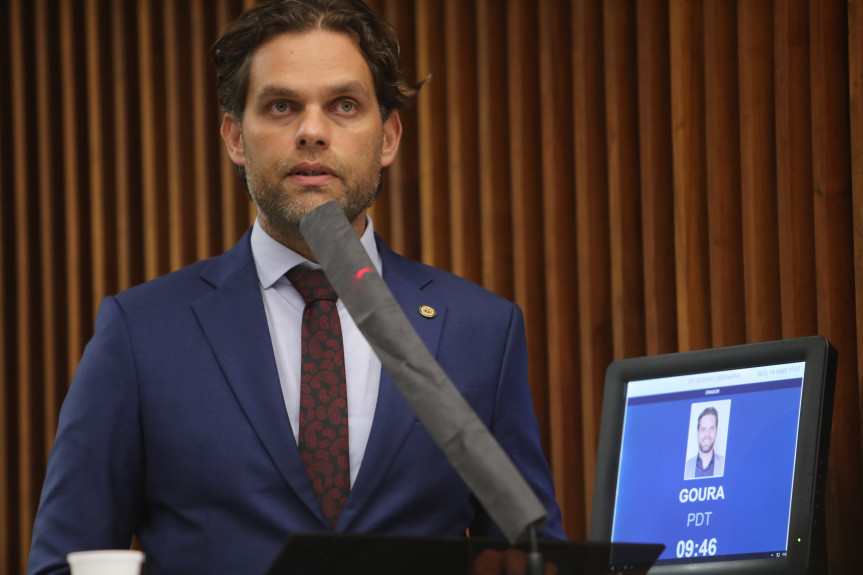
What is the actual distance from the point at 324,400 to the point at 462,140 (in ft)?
5.09

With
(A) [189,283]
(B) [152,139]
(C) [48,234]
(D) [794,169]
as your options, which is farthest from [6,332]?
(D) [794,169]

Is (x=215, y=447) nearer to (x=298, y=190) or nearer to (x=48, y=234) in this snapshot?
(x=298, y=190)

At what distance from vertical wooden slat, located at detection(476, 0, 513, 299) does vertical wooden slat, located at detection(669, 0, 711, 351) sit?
1.69ft

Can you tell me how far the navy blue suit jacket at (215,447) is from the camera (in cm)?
177

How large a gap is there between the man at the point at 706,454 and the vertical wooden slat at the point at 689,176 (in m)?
0.45

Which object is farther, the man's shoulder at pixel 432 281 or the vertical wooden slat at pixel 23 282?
the vertical wooden slat at pixel 23 282

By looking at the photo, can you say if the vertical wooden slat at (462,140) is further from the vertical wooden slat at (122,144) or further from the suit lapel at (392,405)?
the suit lapel at (392,405)

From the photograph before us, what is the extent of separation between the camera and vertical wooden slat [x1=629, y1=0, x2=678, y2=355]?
2.99 meters

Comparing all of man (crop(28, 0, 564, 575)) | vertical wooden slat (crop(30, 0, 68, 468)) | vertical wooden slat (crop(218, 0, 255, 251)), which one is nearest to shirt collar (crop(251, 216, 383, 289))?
man (crop(28, 0, 564, 575))

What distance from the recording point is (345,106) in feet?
6.75

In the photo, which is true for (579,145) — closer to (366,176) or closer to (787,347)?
(787,347)

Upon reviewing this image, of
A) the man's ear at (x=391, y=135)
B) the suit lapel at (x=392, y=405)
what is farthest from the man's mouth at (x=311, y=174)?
the man's ear at (x=391, y=135)

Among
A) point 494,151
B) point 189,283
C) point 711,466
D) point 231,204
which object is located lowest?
point 711,466

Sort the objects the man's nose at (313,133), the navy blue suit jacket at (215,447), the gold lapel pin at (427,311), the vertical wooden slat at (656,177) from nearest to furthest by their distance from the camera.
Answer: the navy blue suit jacket at (215,447) < the man's nose at (313,133) < the gold lapel pin at (427,311) < the vertical wooden slat at (656,177)
